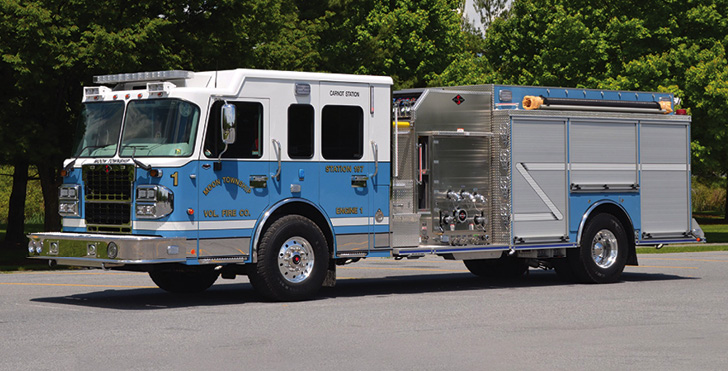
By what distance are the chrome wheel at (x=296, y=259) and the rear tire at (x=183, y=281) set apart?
168cm

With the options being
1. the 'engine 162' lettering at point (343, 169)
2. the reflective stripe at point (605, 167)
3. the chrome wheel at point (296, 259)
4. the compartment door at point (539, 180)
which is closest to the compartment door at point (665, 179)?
the reflective stripe at point (605, 167)

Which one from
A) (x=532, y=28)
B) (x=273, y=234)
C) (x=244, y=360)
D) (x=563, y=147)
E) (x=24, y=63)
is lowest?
(x=244, y=360)

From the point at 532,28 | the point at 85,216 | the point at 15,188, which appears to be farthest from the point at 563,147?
the point at 532,28

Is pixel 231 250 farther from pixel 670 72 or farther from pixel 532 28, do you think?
pixel 532 28

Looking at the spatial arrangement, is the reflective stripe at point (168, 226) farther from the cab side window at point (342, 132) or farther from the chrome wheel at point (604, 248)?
the chrome wheel at point (604, 248)

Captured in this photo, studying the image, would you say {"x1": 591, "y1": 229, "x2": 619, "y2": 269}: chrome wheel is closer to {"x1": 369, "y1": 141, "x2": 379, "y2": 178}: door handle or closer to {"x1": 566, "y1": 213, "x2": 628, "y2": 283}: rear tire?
{"x1": 566, "y1": 213, "x2": 628, "y2": 283}: rear tire

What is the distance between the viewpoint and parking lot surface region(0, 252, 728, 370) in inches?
366

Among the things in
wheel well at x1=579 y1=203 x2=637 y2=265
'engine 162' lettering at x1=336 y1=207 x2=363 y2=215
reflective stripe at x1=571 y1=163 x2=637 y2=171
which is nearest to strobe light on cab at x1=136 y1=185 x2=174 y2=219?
'engine 162' lettering at x1=336 y1=207 x2=363 y2=215

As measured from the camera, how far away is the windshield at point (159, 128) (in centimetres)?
→ 1323

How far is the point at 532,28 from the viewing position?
42.6 meters

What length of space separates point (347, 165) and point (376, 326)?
3502 millimetres

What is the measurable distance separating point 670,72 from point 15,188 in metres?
21.0

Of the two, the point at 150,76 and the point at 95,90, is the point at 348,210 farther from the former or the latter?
the point at 95,90

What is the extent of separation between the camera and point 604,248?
17297 millimetres
